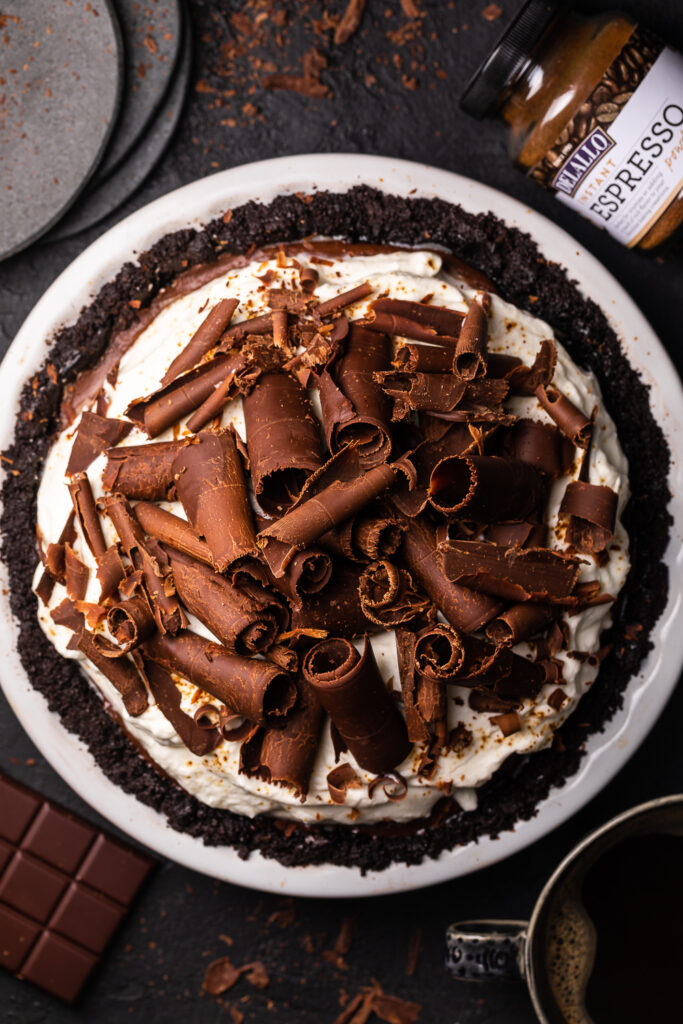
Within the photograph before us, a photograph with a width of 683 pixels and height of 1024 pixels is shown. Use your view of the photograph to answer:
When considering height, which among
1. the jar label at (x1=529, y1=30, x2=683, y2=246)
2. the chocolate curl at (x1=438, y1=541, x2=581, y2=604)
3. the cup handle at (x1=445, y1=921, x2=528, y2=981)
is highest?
the jar label at (x1=529, y1=30, x2=683, y2=246)

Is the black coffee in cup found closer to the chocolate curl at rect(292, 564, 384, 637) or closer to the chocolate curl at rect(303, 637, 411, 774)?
the chocolate curl at rect(303, 637, 411, 774)

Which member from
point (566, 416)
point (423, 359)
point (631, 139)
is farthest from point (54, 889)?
point (631, 139)

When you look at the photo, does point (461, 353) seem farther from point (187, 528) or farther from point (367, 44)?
point (367, 44)

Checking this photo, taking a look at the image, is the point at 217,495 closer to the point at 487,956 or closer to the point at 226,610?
the point at 226,610

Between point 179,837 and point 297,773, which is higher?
point 297,773

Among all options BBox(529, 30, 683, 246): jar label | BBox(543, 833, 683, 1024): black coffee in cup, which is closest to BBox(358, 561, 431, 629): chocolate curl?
BBox(543, 833, 683, 1024): black coffee in cup

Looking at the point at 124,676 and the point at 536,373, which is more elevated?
the point at 536,373

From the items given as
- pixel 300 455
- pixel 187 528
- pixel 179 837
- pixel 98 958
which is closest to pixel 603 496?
pixel 300 455
